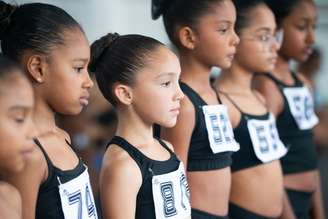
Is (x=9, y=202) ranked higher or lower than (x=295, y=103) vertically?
higher

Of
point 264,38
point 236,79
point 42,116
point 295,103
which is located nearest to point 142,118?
point 42,116

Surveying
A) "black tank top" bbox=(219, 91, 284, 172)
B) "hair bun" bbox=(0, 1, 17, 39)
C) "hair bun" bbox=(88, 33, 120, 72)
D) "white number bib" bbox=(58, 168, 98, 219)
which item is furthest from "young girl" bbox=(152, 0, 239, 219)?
"hair bun" bbox=(0, 1, 17, 39)

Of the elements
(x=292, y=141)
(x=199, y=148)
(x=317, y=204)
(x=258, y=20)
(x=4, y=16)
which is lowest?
(x=317, y=204)

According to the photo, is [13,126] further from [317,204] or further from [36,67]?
[317,204]

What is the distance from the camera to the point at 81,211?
299 cm

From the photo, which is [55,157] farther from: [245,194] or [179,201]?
[245,194]

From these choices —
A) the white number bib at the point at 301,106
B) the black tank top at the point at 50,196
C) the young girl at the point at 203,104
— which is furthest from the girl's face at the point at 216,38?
the black tank top at the point at 50,196

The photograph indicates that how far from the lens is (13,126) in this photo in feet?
8.47

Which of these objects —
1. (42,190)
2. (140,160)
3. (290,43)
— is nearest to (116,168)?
(140,160)

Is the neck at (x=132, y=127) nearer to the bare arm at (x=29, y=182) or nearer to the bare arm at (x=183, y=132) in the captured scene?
the bare arm at (x=183, y=132)

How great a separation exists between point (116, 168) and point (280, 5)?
2022 millimetres

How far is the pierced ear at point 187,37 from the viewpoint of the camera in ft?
12.4

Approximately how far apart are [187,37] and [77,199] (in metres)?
1.13

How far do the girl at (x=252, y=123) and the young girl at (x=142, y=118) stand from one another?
75 cm
